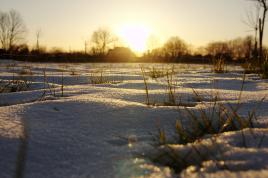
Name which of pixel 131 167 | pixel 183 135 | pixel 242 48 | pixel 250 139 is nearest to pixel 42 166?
pixel 131 167

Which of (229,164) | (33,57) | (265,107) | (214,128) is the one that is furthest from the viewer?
(33,57)

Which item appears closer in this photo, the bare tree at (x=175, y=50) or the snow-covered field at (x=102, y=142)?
the snow-covered field at (x=102, y=142)

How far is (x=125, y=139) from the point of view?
97cm

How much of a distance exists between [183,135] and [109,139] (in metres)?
0.23

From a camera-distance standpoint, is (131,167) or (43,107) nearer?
(131,167)

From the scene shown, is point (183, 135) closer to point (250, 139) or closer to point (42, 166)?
point (250, 139)

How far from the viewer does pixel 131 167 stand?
775 mm

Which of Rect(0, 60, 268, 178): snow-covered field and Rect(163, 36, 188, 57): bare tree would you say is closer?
Rect(0, 60, 268, 178): snow-covered field

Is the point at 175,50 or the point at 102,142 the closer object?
the point at 102,142

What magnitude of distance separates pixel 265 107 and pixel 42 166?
1.01m

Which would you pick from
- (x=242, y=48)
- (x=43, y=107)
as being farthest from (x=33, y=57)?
(x=242, y=48)

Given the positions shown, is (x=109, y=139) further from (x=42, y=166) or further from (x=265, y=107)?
(x=265, y=107)

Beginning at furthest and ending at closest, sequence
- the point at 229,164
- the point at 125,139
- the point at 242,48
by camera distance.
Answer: the point at 242,48 → the point at 125,139 → the point at 229,164

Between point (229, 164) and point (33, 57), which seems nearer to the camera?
point (229, 164)
